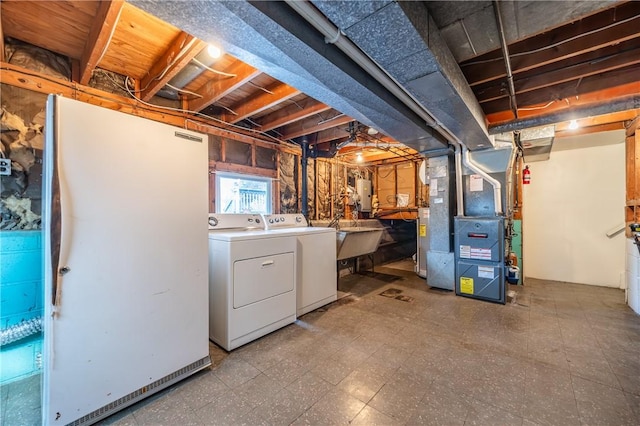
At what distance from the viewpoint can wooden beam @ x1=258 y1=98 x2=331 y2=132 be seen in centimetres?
303

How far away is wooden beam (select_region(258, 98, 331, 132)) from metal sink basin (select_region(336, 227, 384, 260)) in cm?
167

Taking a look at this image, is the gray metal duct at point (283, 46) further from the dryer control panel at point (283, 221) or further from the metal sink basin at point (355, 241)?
the metal sink basin at point (355, 241)

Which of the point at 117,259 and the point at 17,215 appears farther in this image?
the point at 17,215

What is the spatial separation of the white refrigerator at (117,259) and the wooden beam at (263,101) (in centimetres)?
121

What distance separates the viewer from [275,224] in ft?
10.9

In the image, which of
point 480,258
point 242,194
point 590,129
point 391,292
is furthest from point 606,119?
point 242,194

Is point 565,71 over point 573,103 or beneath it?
over

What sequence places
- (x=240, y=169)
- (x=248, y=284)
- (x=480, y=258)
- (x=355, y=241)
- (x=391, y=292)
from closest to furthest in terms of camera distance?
1. (x=248, y=284)
2. (x=480, y=258)
3. (x=240, y=169)
4. (x=391, y=292)
5. (x=355, y=241)

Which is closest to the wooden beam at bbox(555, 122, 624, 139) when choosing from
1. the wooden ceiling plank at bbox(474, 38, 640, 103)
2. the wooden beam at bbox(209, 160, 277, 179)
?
the wooden ceiling plank at bbox(474, 38, 640, 103)

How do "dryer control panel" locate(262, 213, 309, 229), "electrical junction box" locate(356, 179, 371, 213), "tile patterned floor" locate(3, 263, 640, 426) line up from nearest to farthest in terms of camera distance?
"tile patterned floor" locate(3, 263, 640, 426) → "dryer control panel" locate(262, 213, 309, 229) → "electrical junction box" locate(356, 179, 371, 213)

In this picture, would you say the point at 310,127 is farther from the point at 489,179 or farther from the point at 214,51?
the point at 489,179

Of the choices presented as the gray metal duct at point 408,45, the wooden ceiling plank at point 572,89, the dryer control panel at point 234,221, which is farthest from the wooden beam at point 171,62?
the wooden ceiling plank at point 572,89

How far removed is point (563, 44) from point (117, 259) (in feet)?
11.4

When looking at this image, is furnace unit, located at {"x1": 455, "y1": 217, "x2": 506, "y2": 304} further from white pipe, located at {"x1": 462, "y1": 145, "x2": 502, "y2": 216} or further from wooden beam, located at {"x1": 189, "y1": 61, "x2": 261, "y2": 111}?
wooden beam, located at {"x1": 189, "y1": 61, "x2": 261, "y2": 111}
